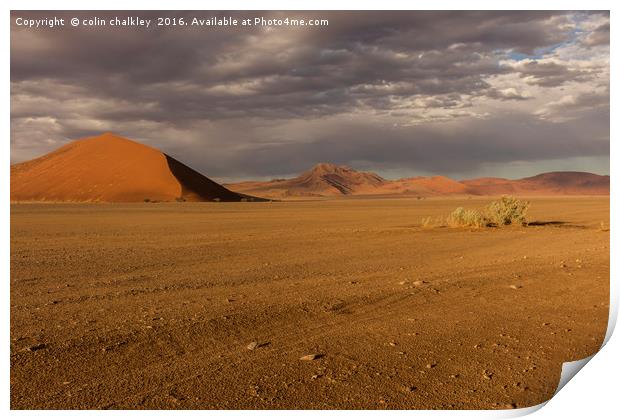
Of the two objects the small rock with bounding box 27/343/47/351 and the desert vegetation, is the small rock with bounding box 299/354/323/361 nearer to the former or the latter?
the small rock with bounding box 27/343/47/351

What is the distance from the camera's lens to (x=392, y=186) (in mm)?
148000

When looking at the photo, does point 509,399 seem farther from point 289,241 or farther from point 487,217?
point 487,217

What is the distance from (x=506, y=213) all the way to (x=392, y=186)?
127126 mm

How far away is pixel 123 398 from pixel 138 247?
10.9 meters

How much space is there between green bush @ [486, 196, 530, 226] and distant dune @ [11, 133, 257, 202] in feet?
167

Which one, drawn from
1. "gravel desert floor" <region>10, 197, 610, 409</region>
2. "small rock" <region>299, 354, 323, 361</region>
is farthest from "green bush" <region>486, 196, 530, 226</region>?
"small rock" <region>299, 354, 323, 361</region>

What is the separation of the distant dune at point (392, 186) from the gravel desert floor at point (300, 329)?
395 ft

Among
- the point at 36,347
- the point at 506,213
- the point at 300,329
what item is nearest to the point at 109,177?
the point at 506,213

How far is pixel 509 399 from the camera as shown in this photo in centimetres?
427

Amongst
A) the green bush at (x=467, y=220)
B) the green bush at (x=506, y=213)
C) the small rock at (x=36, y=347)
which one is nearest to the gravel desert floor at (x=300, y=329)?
the small rock at (x=36, y=347)

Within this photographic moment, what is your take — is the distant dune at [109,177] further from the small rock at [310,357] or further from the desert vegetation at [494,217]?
the small rock at [310,357]

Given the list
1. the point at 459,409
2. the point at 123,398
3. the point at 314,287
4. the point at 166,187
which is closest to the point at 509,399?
the point at 459,409

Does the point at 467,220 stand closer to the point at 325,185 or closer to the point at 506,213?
the point at 506,213
